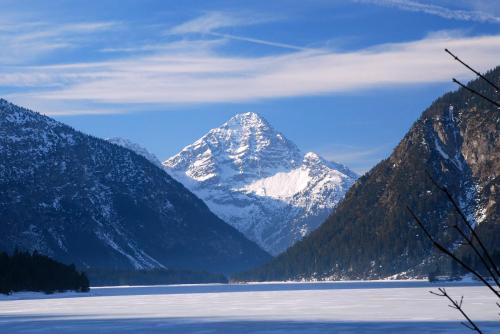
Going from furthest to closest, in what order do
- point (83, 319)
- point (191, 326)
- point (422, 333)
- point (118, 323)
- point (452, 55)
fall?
1. point (83, 319)
2. point (118, 323)
3. point (191, 326)
4. point (422, 333)
5. point (452, 55)

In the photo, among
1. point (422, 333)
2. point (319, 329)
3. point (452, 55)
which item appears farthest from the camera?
point (319, 329)

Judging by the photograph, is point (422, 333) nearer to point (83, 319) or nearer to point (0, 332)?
point (0, 332)

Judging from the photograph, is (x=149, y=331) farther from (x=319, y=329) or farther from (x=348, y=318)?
(x=348, y=318)

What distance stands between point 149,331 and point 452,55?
2865 inches

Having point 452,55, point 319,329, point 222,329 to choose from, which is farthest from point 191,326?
point 452,55

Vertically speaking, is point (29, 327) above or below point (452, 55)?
below

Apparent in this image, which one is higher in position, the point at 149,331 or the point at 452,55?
the point at 452,55

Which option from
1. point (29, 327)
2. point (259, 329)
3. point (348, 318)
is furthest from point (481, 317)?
point (29, 327)

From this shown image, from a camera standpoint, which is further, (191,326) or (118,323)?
(118,323)

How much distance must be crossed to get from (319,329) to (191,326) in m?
13.6

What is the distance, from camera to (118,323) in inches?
3627

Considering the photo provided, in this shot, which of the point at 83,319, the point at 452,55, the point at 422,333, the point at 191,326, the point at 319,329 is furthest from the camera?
the point at 83,319

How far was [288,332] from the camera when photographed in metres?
73.8

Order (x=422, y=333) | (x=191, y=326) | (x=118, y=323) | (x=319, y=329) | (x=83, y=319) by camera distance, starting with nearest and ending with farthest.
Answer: (x=422, y=333) < (x=319, y=329) < (x=191, y=326) < (x=118, y=323) < (x=83, y=319)
